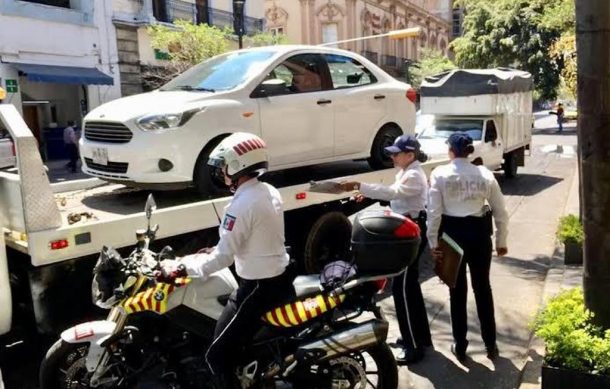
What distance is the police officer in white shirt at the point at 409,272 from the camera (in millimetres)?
4793

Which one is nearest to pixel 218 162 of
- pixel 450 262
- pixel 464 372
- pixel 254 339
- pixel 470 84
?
pixel 254 339

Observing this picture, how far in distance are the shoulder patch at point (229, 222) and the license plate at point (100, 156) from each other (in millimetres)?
2467

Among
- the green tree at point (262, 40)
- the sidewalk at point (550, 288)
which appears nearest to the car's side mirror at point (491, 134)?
the sidewalk at point (550, 288)

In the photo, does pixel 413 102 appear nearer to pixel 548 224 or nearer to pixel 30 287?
pixel 548 224

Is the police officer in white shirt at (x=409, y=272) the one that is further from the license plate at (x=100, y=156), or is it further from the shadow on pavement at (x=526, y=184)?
the shadow on pavement at (x=526, y=184)

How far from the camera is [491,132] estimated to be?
14000 mm

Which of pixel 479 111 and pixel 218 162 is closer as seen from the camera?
pixel 218 162

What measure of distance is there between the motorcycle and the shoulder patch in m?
0.43

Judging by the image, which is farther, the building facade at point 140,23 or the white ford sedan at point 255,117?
the building facade at point 140,23

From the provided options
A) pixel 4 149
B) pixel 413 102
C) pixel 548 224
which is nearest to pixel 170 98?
pixel 4 149

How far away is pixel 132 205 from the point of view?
18.0ft

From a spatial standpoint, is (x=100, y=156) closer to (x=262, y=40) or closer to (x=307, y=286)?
(x=307, y=286)

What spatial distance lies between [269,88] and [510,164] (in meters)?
11.2

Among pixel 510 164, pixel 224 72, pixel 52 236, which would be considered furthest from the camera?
pixel 510 164
